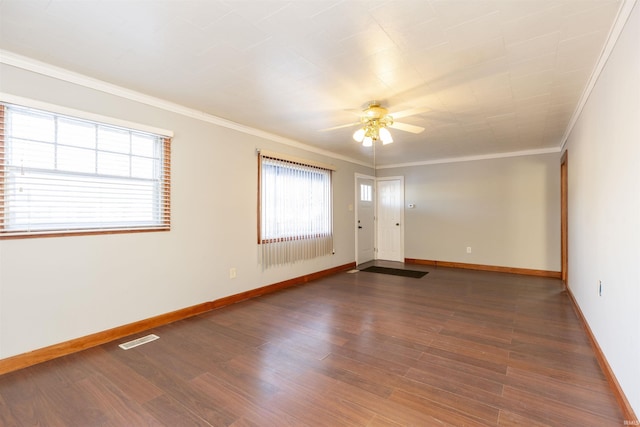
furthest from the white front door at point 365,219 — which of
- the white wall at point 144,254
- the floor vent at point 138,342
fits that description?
the floor vent at point 138,342

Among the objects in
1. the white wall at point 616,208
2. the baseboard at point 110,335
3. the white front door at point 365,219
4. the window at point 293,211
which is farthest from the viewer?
the white front door at point 365,219

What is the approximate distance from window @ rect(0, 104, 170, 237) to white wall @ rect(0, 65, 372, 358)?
0.12 meters

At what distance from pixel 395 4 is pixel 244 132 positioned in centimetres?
272

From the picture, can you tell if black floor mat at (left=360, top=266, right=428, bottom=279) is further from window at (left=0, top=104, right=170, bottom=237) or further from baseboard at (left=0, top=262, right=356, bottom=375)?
window at (left=0, top=104, right=170, bottom=237)

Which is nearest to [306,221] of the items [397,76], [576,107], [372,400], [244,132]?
[244,132]

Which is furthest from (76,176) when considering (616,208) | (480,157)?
(480,157)

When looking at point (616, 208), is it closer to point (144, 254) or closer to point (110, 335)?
point (144, 254)

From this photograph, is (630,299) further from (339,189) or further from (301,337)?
(339,189)

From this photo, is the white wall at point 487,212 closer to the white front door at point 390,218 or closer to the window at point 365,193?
the white front door at point 390,218

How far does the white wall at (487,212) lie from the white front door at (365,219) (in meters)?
0.74

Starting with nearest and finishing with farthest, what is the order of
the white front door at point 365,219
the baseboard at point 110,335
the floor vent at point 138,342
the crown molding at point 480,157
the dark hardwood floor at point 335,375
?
1. the dark hardwood floor at point 335,375
2. the baseboard at point 110,335
3. the floor vent at point 138,342
4. the crown molding at point 480,157
5. the white front door at point 365,219

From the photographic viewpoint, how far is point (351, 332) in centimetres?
284

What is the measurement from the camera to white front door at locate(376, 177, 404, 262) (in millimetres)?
6723

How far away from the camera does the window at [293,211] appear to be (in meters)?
4.25
